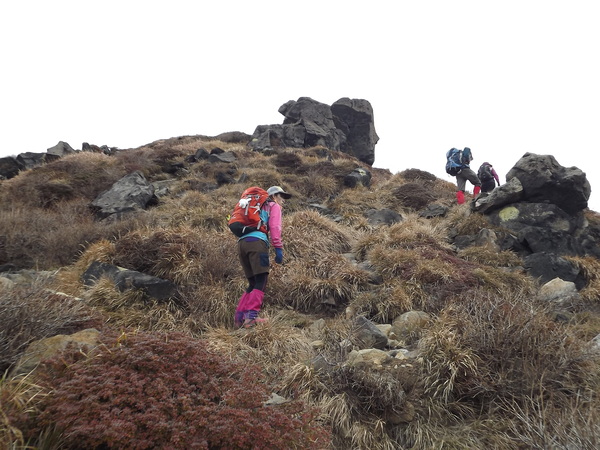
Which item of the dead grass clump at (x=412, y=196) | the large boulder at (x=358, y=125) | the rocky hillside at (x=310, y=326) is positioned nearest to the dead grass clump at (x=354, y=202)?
the rocky hillside at (x=310, y=326)

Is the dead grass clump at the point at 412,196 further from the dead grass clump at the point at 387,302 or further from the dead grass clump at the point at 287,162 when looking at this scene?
the dead grass clump at the point at 387,302

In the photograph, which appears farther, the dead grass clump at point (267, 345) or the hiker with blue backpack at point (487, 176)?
the hiker with blue backpack at point (487, 176)

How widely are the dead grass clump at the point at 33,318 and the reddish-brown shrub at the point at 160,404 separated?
2.18ft

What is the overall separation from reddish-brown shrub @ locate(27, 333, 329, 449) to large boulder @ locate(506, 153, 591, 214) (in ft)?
33.3

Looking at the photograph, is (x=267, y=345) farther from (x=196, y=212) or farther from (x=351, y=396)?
(x=196, y=212)

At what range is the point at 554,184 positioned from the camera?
10.3m

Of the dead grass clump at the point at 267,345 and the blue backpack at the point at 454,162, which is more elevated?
the blue backpack at the point at 454,162

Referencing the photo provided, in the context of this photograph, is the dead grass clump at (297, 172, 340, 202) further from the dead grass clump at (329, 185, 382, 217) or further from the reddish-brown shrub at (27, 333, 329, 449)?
the reddish-brown shrub at (27, 333, 329, 449)

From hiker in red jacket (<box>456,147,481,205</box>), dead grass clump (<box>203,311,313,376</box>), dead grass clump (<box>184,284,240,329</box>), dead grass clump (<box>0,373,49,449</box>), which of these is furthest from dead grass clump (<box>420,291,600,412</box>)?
hiker in red jacket (<box>456,147,481,205</box>)

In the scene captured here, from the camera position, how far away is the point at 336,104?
3228 cm

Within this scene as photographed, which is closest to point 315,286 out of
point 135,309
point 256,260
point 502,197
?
point 256,260

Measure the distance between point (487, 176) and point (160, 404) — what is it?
12.3m

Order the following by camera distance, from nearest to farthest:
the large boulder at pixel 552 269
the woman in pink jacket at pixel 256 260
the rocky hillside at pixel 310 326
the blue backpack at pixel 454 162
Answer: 1. the rocky hillside at pixel 310 326
2. the woman in pink jacket at pixel 256 260
3. the large boulder at pixel 552 269
4. the blue backpack at pixel 454 162

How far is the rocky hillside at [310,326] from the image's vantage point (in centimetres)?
251
